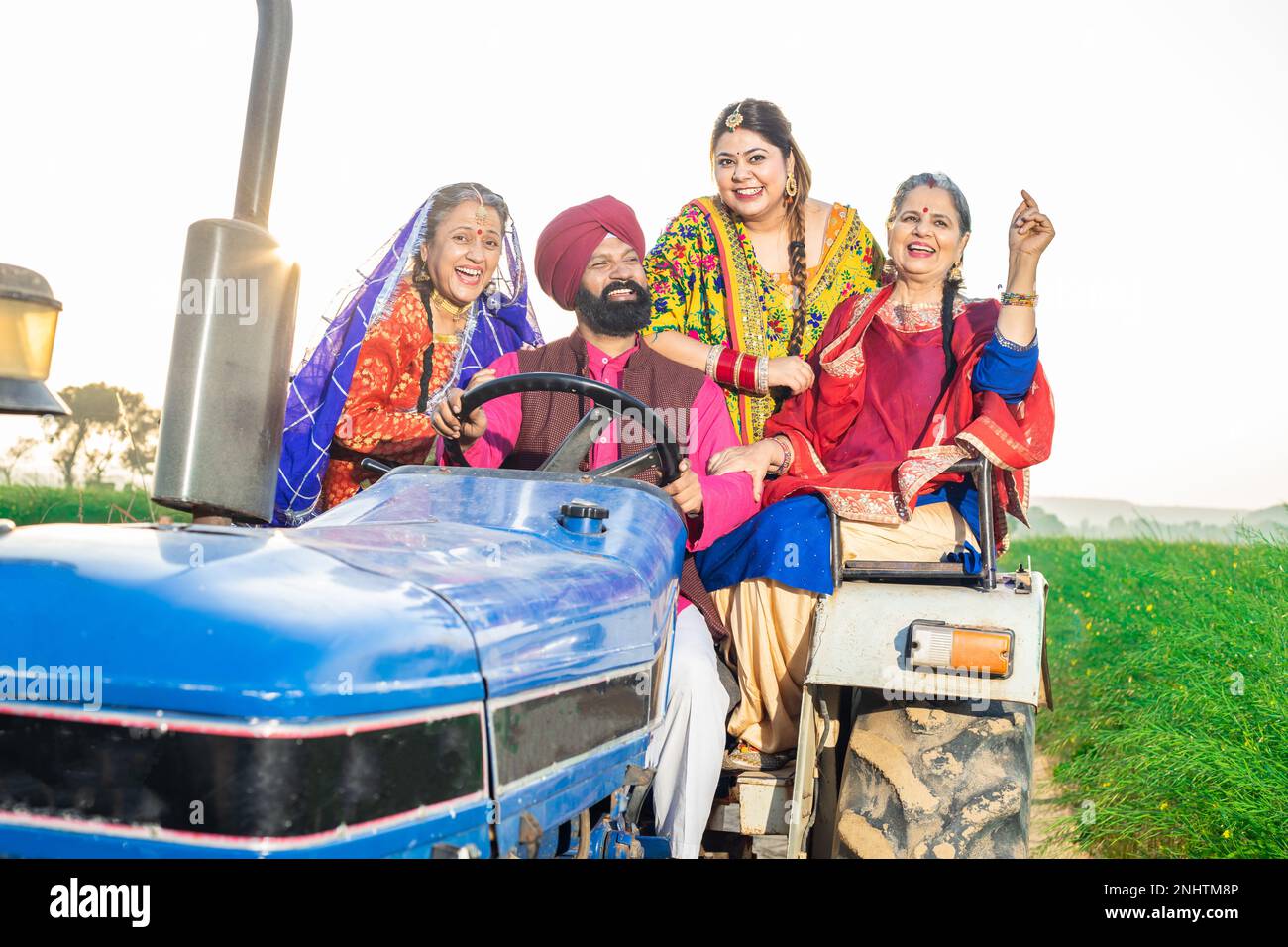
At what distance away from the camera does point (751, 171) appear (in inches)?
171

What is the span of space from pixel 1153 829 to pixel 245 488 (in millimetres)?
3900

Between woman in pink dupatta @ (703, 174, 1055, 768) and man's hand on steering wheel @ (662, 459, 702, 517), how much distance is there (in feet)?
1.12

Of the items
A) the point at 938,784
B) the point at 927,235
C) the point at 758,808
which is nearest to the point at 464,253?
the point at 927,235

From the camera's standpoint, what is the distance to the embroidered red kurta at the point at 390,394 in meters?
4.14

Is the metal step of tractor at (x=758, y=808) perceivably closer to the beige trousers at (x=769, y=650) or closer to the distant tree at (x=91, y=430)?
the beige trousers at (x=769, y=650)

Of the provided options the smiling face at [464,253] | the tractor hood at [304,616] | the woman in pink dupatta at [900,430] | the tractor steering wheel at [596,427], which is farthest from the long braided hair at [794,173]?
the tractor hood at [304,616]

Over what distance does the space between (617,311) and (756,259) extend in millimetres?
732
